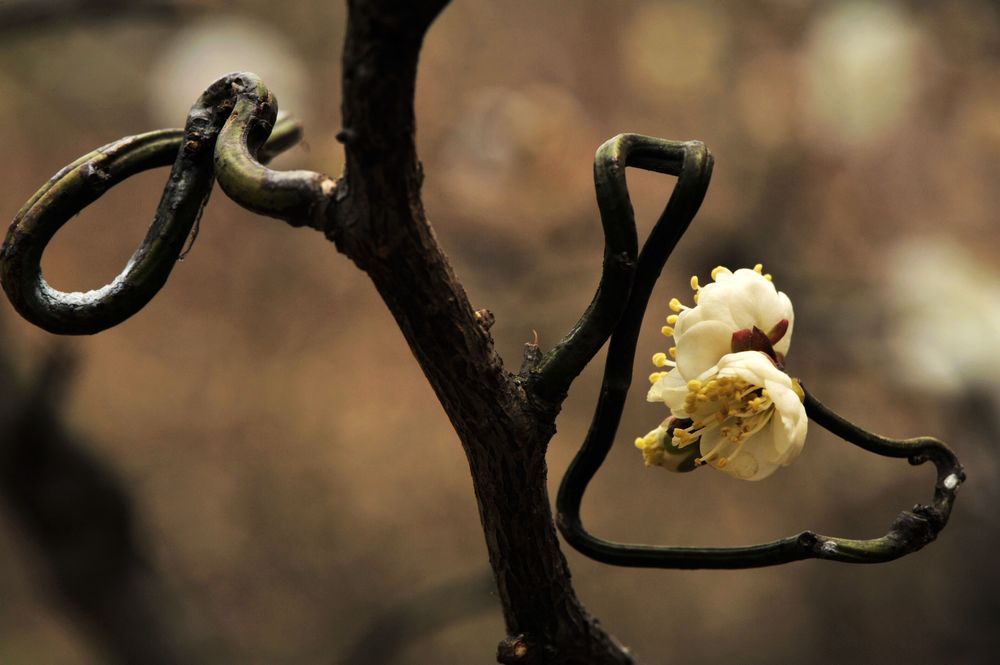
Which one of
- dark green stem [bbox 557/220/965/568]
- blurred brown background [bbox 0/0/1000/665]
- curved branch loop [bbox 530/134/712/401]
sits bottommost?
dark green stem [bbox 557/220/965/568]

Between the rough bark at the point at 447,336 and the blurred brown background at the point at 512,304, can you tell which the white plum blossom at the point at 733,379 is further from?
the blurred brown background at the point at 512,304

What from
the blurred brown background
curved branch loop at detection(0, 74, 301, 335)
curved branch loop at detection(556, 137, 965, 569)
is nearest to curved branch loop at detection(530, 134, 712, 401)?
curved branch loop at detection(556, 137, 965, 569)

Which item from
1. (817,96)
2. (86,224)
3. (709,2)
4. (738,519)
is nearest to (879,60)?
(817,96)

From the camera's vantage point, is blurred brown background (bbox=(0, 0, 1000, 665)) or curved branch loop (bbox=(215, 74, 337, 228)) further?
blurred brown background (bbox=(0, 0, 1000, 665))

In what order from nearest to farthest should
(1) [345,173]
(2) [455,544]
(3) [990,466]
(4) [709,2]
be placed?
(1) [345,173]
(3) [990,466]
(4) [709,2]
(2) [455,544]

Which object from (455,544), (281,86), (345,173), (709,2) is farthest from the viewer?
Answer: (455,544)

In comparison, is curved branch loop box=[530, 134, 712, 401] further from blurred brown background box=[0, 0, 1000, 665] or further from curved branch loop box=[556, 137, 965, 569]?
blurred brown background box=[0, 0, 1000, 665]

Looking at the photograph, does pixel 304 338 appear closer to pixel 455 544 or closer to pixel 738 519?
pixel 455 544
